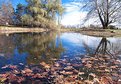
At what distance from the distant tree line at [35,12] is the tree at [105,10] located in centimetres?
1873

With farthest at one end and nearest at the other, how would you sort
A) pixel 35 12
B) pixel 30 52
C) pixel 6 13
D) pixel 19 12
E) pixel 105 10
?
pixel 19 12, pixel 6 13, pixel 35 12, pixel 105 10, pixel 30 52

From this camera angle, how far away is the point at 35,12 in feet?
143

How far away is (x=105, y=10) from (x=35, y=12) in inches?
844

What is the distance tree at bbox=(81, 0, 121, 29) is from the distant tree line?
18.7m

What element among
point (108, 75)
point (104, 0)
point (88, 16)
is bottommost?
point (108, 75)

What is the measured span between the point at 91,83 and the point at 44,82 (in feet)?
3.35

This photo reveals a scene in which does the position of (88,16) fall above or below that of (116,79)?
above

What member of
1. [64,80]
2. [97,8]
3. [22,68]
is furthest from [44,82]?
[97,8]

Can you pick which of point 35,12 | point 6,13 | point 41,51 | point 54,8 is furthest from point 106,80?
point 6,13

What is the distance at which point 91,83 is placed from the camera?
4262mm

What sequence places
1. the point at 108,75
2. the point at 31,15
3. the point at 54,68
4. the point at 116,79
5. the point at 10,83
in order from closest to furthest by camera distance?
the point at 10,83 → the point at 116,79 → the point at 108,75 → the point at 54,68 → the point at 31,15

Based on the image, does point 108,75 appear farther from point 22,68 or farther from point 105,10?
point 105,10

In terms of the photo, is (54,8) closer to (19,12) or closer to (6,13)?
(19,12)

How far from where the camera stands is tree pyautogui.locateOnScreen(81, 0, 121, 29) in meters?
25.3
